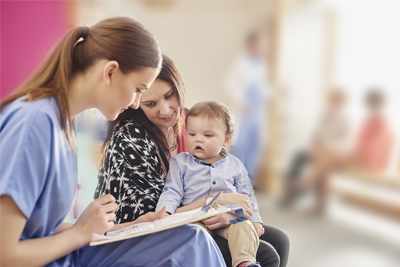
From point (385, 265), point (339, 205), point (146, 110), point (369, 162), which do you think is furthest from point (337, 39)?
point (146, 110)

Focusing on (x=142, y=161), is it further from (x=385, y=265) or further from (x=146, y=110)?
(x=385, y=265)

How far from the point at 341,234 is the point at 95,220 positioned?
2177mm

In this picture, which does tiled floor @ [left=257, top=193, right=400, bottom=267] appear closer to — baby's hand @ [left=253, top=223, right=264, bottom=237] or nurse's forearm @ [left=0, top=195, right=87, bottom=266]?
baby's hand @ [left=253, top=223, right=264, bottom=237]

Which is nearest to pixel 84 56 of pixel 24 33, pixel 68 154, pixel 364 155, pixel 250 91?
pixel 68 154

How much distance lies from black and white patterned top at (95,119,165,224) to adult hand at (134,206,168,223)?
0.16 feet

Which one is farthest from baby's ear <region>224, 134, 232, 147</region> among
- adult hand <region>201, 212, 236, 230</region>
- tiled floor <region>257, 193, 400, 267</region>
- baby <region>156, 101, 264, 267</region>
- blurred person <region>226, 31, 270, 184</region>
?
blurred person <region>226, 31, 270, 184</region>

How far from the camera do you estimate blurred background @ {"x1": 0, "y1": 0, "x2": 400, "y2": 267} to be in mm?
1941

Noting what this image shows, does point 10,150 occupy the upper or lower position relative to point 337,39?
lower

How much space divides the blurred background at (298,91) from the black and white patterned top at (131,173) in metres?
0.55

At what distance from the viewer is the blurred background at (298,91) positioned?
1.94m

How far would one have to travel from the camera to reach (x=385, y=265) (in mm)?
2229

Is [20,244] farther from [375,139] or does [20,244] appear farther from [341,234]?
[341,234]

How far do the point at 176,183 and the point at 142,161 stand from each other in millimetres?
147

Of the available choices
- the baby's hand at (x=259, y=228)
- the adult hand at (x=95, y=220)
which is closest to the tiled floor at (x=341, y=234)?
the baby's hand at (x=259, y=228)
